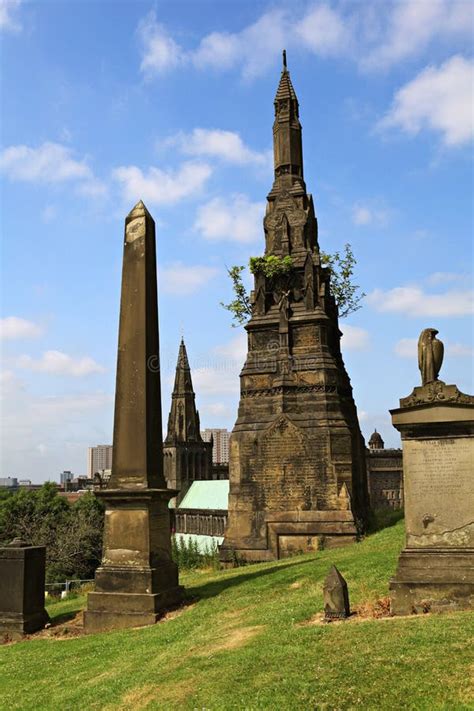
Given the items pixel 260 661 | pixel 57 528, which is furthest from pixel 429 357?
pixel 57 528

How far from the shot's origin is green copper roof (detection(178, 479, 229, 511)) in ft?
162

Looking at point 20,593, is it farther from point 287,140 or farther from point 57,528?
point 57,528

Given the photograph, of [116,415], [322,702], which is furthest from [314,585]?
[322,702]

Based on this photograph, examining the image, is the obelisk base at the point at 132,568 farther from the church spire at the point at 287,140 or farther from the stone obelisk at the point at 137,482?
the church spire at the point at 287,140

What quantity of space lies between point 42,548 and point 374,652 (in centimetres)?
753

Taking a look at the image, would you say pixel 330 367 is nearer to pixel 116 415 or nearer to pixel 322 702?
pixel 116 415

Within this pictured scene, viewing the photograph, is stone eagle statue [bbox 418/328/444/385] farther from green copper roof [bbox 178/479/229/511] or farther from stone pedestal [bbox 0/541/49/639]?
green copper roof [bbox 178/479/229/511]

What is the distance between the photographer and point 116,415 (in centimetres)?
1149

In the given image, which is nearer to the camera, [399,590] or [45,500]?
[399,590]

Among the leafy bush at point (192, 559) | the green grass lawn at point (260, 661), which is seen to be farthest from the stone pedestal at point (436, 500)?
the leafy bush at point (192, 559)

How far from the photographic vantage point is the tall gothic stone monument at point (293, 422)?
21953 millimetres

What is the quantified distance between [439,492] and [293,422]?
46.7 feet

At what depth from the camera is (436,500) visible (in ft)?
28.7

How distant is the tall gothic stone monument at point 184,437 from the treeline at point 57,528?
81.1 feet
